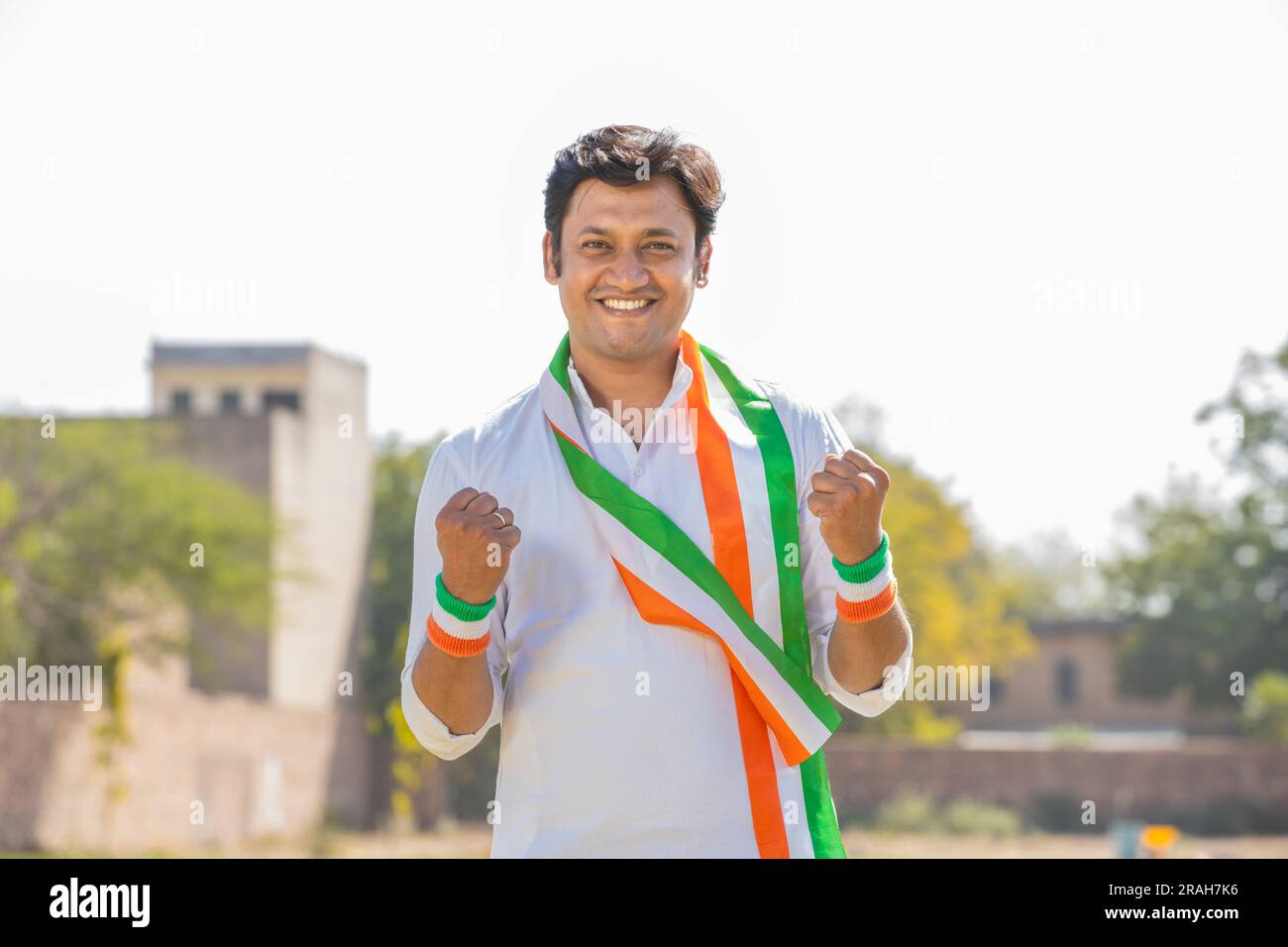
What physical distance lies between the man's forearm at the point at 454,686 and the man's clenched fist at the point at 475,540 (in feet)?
0.41

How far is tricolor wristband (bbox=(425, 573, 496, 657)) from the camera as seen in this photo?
2.71 m

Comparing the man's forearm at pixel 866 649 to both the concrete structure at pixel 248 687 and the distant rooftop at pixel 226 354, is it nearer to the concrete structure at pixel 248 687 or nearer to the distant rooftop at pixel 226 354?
the concrete structure at pixel 248 687

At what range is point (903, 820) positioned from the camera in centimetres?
3506

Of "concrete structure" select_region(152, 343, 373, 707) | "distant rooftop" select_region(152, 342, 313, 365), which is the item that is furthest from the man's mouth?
"distant rooftop" select_region(152, 342, 313, 365)

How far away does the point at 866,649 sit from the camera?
9.13ft

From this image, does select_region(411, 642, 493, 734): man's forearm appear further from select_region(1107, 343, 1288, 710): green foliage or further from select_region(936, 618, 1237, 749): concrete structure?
select_region(936, 618, 1237, 749): concrete structure

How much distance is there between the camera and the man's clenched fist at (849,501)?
2.68 m

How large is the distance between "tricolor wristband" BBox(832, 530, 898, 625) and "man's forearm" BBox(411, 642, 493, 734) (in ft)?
1.82

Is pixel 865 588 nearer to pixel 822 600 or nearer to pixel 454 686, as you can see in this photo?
pixel 822 600

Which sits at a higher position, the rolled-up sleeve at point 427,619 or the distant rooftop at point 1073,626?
the rolled-up sleeve at point 427,619

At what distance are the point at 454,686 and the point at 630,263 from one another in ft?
2.34

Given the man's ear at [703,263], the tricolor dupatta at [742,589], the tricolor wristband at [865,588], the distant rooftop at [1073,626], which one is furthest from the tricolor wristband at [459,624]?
the distant rooftop at [1073,626]

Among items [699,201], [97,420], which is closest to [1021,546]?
[97,420]

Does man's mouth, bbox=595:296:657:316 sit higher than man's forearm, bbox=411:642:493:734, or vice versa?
→ man's mouth, bbox=595:296:657:316
